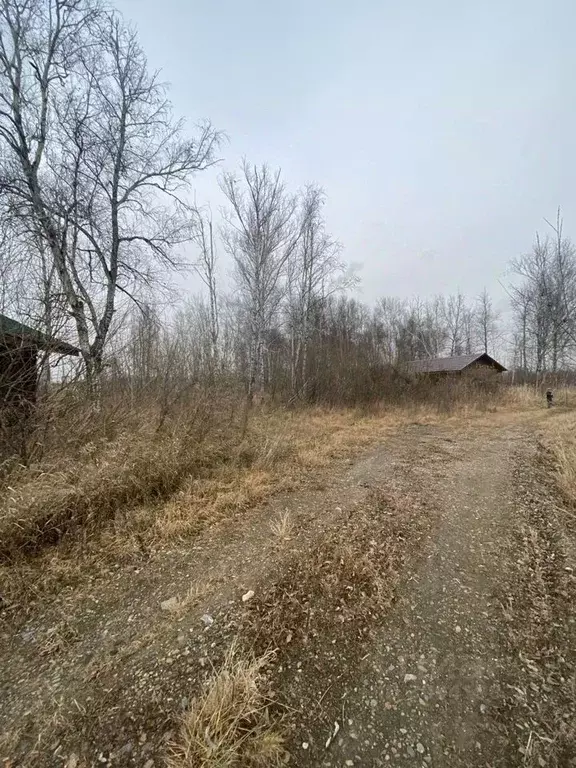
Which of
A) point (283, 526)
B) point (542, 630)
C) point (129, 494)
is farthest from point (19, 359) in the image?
point (542, 630)

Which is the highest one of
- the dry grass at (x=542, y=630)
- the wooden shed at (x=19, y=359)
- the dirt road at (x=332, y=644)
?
the wooden shed at (x=19, y=359)

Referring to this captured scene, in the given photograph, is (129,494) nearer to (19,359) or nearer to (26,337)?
(19,359)

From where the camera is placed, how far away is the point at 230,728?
1.46 meters

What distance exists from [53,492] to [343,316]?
853 inches

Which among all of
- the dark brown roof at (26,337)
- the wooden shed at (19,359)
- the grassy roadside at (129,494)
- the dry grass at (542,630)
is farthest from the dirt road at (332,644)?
the dark brown roof at (26,337)

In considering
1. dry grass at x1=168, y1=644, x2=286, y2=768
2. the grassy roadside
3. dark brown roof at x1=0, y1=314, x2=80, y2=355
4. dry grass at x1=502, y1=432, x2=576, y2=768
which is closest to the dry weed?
the grassy roadside

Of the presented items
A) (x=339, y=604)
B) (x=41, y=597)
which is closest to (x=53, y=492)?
(x=41, y=597)

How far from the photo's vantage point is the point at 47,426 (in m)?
4.18

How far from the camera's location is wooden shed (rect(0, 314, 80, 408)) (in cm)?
385

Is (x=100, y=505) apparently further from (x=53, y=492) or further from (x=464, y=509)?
(x=464, y=509)

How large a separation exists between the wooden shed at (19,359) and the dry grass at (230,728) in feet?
13.7

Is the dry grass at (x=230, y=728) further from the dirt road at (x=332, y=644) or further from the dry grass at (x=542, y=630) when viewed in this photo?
the dry grass at (x=542, y=630)

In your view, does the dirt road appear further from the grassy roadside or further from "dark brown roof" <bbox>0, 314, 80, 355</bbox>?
"dark brown roof" <bbox>0, 314, 80, 355</bbox>

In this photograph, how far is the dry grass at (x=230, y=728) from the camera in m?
1.37
